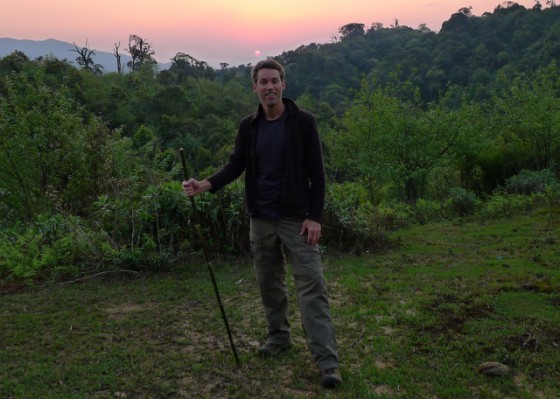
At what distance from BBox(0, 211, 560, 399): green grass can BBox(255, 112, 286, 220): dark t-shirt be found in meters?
1.07

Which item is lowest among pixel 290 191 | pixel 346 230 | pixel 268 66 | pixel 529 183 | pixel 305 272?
pixel 529 183

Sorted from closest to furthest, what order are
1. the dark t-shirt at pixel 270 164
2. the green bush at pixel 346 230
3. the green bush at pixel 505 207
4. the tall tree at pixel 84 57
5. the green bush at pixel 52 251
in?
the dark t-shirt at pixel 270 164 → the green bush at pixel 52 251 → the green bush at pixel 346 230 → the green bush at pixel 505 207 → the tall tree at pixel 84 57

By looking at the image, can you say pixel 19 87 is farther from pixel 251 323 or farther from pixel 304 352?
pixel 304 352

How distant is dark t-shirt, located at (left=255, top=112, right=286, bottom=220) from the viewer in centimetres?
309

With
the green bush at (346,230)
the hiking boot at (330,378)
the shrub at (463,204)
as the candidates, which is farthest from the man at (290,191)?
the shrub at (463,204)

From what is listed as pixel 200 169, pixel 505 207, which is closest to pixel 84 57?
pixel 200 169

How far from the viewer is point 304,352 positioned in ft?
11.4

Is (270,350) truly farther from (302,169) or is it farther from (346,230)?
(346,230)

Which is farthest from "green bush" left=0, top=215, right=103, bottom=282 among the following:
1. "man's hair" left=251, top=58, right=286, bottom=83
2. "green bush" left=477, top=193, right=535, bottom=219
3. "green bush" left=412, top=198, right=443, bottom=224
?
"green bush" left=477, top=193, right=535, bottom=219

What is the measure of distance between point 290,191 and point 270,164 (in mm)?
218

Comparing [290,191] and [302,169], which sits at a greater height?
[302,169]

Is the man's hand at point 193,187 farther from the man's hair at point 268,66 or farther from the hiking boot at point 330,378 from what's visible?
the hiking boot at point 330,378

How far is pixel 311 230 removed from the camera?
9.89 feet

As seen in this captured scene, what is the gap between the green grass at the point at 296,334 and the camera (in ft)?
9.95
